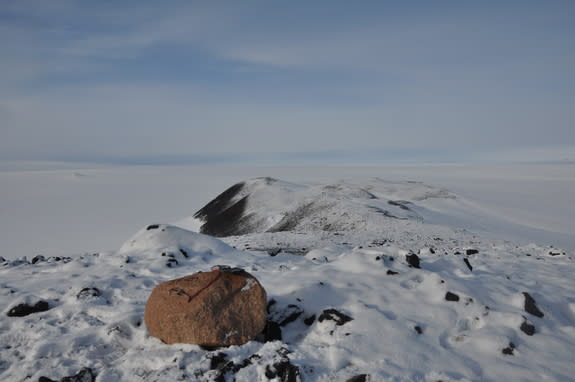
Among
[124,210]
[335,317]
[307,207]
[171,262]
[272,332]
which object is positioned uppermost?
[335,317]

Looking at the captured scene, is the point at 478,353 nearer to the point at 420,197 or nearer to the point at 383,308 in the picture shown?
the point at 383,308

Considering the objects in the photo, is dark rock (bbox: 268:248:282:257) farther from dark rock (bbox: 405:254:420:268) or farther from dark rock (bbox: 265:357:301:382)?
dark rock (bbox: 265:357:301:382)

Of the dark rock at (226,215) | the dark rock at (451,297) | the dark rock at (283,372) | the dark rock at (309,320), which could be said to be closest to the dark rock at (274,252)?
the dark rock at (309,320)

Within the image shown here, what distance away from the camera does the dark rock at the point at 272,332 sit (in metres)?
5.23

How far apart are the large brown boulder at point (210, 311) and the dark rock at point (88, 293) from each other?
1987mm

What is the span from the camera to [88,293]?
6812mm

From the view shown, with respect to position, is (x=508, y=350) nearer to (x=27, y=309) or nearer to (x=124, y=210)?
(x=27, y=309)

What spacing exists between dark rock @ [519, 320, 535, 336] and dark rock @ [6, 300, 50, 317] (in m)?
7.66

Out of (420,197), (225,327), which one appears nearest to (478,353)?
(225,327)

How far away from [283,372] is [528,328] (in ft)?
12.4

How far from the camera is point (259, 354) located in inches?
179

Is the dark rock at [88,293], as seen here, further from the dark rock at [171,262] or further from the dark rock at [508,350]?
the dark rock at [508,350]

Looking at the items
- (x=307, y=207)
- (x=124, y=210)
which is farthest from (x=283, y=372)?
(x=124, y=210)

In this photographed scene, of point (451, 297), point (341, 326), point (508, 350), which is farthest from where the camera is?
point (451, 297)
